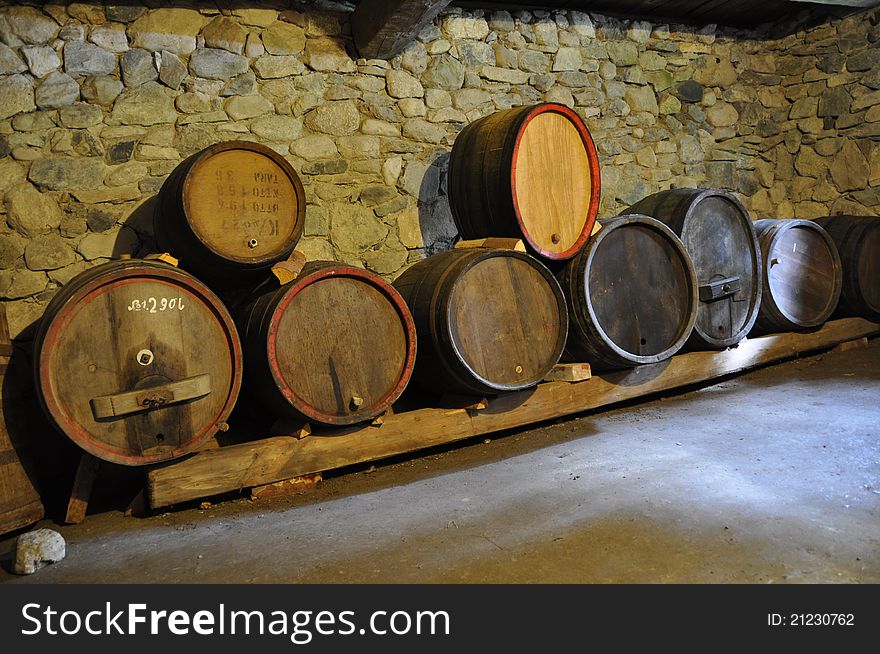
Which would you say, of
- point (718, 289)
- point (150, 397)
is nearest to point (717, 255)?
point (718, 289)

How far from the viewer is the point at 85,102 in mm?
3334

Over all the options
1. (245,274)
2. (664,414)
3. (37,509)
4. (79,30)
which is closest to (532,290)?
(664,414)

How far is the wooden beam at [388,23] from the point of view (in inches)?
137

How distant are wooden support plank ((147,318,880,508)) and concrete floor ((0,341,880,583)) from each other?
0.34 feet

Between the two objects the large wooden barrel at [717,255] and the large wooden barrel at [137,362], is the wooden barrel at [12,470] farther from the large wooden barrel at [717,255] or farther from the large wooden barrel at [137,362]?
the large wooden barrel at [717,255]

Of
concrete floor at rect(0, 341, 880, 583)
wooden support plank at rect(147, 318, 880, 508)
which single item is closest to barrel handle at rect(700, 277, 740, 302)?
wooden support plank at rect(147, 318, 880, 508)

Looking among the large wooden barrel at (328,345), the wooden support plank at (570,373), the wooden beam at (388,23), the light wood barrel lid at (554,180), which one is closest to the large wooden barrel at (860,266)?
the light wood barrel lid at (554,180)

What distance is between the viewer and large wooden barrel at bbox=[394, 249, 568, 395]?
3.12 meters

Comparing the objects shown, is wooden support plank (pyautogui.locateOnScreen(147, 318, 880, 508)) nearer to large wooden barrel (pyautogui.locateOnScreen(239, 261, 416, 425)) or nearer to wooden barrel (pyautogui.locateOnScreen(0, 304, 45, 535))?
large wooden barrel (pyautogui.locateOnScreen(239, 261, 416, 425))

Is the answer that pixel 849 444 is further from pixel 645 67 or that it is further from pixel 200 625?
pixel 645 67

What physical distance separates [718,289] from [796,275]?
3.09 feet

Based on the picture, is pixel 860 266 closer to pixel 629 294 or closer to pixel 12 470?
pixel 629 294

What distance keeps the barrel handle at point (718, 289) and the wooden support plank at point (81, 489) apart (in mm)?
3314

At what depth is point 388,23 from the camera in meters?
3.60
